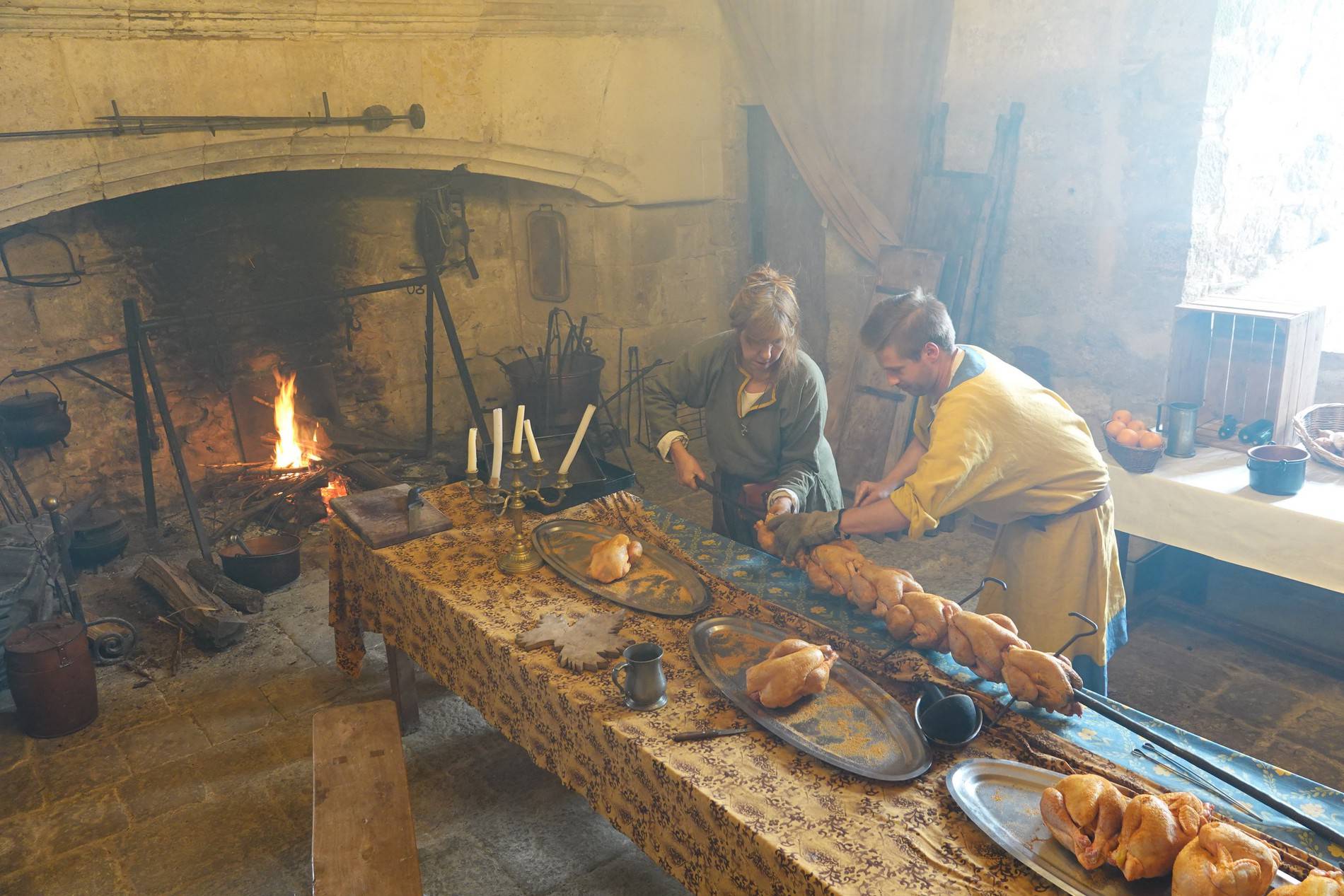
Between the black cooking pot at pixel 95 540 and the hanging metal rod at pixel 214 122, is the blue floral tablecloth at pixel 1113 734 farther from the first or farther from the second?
the black cooking pot at pixel 95 540

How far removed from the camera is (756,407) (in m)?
3.67

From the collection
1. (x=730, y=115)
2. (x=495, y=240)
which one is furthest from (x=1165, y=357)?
(x=495, y=240)

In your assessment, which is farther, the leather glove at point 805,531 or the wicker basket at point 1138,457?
the wicker basket at point 1138,457

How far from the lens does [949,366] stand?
2.95m

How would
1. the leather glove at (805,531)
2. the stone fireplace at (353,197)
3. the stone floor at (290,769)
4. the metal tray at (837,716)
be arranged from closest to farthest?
the metal tray at (837,716)
the leather glove at (805,531)
the stone floor at (290,769)
the stone fireplace at (353,197)

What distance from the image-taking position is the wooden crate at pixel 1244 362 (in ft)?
13.6

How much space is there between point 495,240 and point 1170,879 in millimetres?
5979

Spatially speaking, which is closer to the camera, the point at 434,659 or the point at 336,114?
the point at 434,659

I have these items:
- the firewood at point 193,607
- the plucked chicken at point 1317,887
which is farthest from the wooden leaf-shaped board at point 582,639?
the firewood at point 193,607

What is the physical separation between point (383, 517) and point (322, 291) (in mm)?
3199

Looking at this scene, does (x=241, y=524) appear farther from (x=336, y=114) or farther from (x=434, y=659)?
(x=434, y=659)

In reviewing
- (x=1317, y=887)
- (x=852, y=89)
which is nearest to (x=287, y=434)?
(x=852, y=89)

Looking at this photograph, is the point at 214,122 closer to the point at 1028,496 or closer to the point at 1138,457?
the point at 1028,496

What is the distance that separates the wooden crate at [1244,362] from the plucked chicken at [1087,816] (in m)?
3.00
